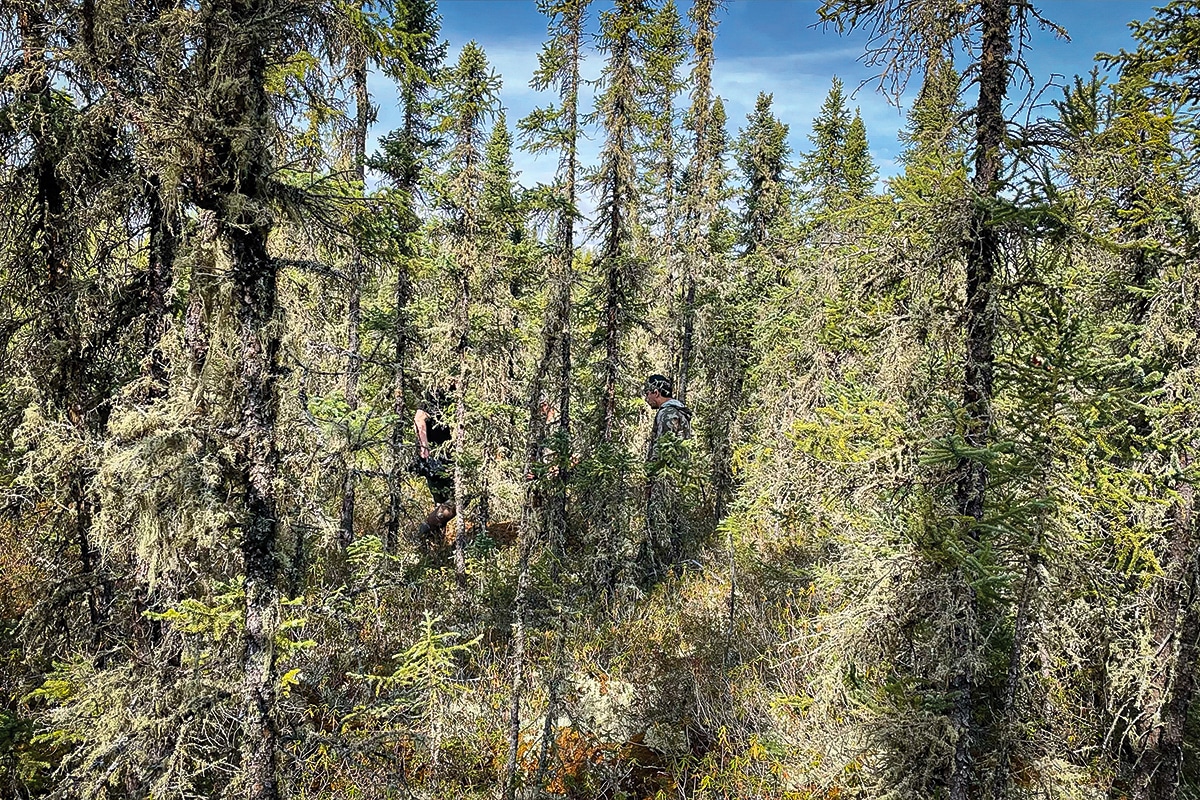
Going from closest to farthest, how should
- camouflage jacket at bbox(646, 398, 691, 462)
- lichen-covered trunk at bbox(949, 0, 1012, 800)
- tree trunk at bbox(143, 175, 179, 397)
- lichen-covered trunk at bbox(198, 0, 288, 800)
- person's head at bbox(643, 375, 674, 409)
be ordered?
1. lichen-covered trunk at bbox(198, 0, 288, 800)
2. lichen-covered trunk at bbox(949, 0, 1012, 800)
3. tree trunk at bbox(143, 175, 179, 397)
4. person's head at bbox(643, 375, 674, 409)
5. camouflage jacket at bbox(646, 398, 691, 462)

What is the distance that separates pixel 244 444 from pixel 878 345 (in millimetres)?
5102

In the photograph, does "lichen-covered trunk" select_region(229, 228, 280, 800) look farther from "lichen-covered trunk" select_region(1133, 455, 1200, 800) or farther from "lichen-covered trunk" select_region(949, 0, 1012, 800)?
"lichen-covered trunk" select_region(1133, 455, 1200, 800)

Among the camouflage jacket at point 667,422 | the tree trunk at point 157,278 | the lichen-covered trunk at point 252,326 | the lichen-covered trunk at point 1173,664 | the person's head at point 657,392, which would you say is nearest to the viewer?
the lichen-covered trunk at point 252,326

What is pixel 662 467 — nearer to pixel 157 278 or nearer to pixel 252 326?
pixel 157 278

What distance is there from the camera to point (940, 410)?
4.88 m

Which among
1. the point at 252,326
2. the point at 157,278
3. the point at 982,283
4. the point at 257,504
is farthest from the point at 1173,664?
the point at 157,278

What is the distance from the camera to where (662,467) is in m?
14.2

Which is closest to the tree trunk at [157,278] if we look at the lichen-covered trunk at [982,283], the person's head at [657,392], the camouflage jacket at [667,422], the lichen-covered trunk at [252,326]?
the lichen-covered trunk at [252,326]

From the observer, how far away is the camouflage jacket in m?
14.4

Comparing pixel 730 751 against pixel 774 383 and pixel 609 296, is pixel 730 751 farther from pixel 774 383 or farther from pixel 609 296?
pixel 609 296

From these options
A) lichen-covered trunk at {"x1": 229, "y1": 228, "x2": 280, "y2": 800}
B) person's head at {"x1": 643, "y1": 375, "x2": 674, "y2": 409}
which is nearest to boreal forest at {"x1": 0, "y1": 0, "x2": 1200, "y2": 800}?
lichen-covered trunk at {"x1": 229, "y1": 228, "x2": 280, "y2": 800}

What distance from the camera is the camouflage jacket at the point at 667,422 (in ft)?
47.2

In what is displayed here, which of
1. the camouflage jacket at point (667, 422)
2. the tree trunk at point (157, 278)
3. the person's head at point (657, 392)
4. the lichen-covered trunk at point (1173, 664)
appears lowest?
the lichen-covered trunk at point (1173, 664)

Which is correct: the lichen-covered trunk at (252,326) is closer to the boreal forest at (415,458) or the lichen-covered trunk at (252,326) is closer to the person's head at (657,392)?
the boreal forest at (415,458)
